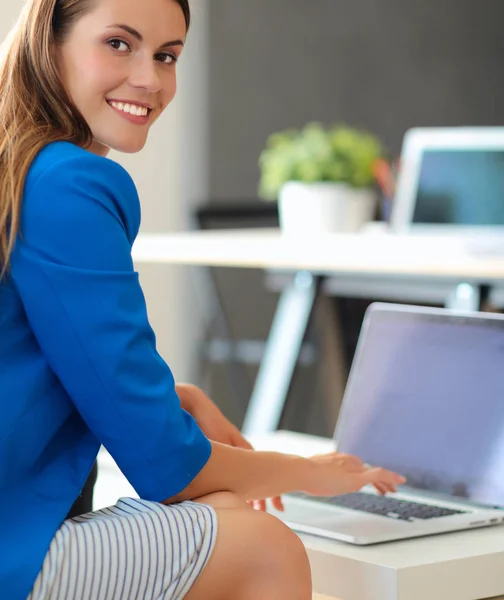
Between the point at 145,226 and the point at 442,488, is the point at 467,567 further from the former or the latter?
the point at 145,226

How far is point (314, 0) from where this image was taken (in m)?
4.23

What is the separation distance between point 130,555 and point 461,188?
6.02 feet

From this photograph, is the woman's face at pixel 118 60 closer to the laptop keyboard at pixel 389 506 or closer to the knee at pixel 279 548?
the knee at pixel 279 548

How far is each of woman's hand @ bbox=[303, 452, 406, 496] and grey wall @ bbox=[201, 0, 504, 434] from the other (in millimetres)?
2786

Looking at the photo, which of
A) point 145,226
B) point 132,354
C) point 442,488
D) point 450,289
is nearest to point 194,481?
point 132,354

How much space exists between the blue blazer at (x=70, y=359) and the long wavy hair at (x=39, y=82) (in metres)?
0.08

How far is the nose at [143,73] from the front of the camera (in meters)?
1.21

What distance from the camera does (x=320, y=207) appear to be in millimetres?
2689

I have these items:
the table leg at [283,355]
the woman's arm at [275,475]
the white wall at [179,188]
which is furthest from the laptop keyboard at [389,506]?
the white wall at [179,188]

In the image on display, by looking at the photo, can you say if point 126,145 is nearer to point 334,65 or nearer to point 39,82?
point 39,82

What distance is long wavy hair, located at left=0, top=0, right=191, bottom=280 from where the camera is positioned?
1157 millimetres

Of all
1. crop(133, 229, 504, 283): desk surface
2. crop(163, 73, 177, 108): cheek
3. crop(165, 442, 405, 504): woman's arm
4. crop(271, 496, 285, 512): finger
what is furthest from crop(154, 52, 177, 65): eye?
crop(133, 229, 504, 283): desk surface

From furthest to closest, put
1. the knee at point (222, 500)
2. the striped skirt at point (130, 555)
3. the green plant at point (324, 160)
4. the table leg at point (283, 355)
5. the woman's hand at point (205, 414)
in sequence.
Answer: the table leg at point (283, 355)
the green plant at point (324, 160)
the woman's hand at point (205, 414)
the knee at point (222, 500)
the striped skirt at point (130, 555)

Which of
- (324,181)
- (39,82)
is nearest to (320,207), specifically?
(324,181)
